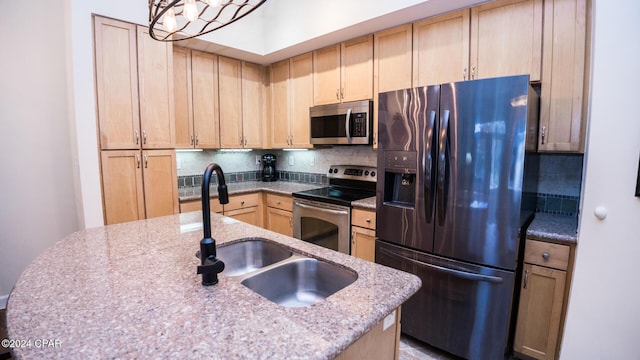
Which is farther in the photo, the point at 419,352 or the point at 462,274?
the point at 419,352

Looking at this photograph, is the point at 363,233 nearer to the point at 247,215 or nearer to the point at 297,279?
the point at 297,279

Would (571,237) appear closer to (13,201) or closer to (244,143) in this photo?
(244,143)

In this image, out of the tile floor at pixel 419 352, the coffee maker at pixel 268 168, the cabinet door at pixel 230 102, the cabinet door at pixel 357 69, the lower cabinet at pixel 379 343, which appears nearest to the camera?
the lower cabinet at pixel 379 343

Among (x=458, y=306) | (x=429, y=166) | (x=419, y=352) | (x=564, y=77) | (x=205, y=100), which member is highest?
(x=205, y=100)

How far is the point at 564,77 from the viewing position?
6.10ft

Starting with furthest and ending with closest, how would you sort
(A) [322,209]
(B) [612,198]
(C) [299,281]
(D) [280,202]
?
(D) [280,202], (A) [322,209], (B) [612,198], (C) [299,281]

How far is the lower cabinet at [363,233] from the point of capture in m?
2.49

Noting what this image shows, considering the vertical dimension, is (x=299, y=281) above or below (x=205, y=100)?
below

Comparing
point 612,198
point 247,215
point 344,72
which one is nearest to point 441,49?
point 344,72

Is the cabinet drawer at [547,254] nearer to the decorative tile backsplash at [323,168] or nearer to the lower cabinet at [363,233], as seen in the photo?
the decorative tile backsplash at [323,168]

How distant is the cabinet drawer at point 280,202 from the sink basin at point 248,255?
1.60 meters

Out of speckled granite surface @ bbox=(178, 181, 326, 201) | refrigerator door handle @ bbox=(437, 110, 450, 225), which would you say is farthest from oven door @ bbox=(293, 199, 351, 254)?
refrigerator door handle @ bbox=(437, 110, 450, 225)

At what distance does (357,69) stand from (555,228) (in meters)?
2.03

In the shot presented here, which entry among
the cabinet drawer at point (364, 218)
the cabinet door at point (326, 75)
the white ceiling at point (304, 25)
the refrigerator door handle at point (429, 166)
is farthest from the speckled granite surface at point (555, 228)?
the cabinet door at point (326, 75)
